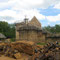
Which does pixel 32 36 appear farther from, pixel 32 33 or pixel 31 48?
pixel 31 48

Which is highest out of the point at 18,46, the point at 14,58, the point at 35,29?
the point at 35,29

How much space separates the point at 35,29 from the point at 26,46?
391 inches

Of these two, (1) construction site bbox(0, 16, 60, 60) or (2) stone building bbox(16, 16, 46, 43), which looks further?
(2) stone building bbox(16, 16, 46, 43)

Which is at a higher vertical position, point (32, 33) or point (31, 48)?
point (32, 33)

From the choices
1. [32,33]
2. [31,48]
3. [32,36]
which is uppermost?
[32,33]

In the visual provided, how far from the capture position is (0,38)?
125 ft

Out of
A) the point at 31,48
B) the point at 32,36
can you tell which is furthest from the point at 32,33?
the point at 31,48

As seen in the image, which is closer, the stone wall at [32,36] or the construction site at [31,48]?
the construction site at [31,48]

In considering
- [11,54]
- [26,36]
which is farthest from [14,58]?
[26,36]

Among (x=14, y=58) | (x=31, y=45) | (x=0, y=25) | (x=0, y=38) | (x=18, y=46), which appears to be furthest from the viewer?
(x=0, y=25)

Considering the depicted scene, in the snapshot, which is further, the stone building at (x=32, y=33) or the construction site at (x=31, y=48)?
the stone building at (x=32, y=33)

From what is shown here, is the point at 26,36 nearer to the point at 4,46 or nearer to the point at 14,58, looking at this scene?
the point at 4,46

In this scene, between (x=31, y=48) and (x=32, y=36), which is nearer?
(x=31, y=48)

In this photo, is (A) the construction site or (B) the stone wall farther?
(B) the stone wall
